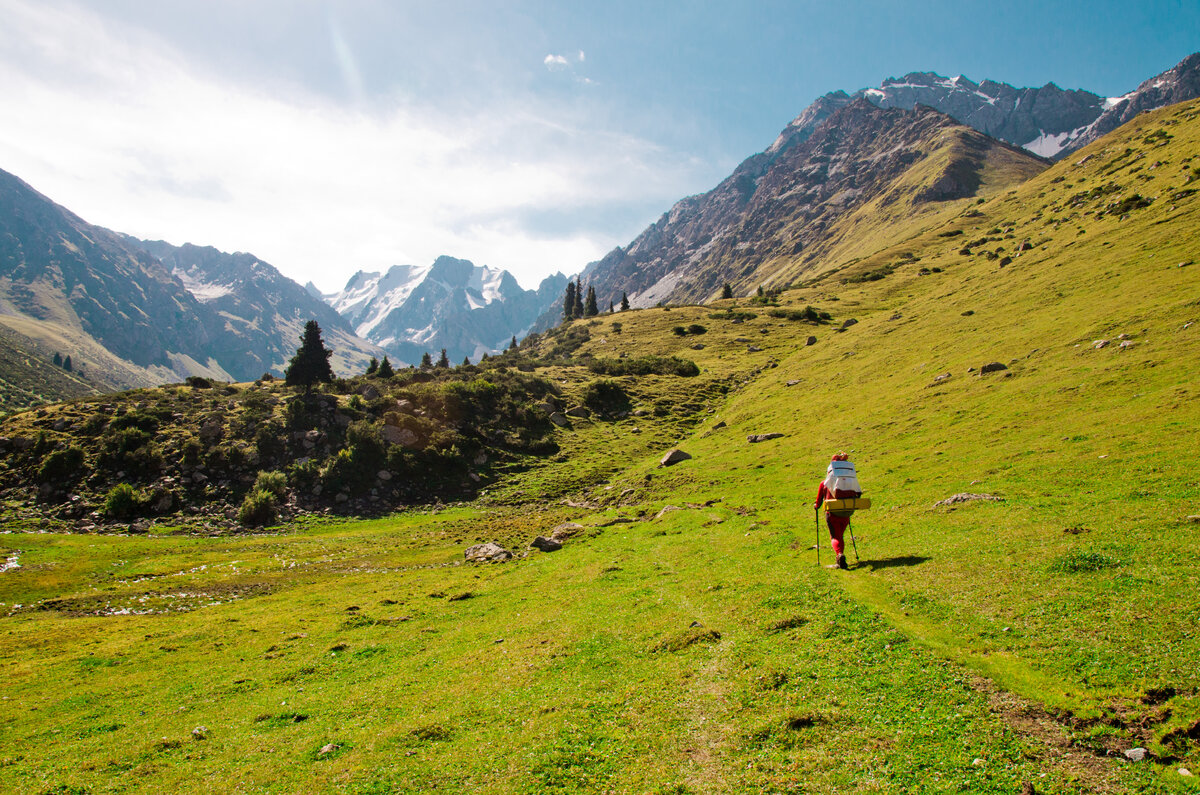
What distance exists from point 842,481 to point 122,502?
5629cm

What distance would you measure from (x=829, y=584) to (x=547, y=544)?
19.4m

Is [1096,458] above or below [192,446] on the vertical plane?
above

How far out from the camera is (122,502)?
42781mm

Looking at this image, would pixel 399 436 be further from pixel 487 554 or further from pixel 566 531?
pixel 566 531

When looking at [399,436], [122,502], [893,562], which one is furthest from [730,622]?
[122,502]

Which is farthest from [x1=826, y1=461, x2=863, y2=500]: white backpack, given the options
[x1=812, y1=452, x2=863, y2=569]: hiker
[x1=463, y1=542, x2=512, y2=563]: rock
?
[x1=463, y1=542, x2=512, y2=563]: rock

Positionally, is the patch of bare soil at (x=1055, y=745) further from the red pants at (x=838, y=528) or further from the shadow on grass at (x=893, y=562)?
the red pants at (x=838, y=528)

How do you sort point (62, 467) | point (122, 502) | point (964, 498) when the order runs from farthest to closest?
point (62, 467), point (122, 502), point (964, 498)

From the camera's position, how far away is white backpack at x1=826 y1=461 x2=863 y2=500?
1806 centimetres

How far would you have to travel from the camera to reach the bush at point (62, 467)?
44.6 metres

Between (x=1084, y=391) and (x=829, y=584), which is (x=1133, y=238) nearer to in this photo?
(x=1084, y=391)

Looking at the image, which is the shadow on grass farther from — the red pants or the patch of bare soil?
the patch of bare soil

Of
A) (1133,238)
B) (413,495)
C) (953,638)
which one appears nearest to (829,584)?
(953,638)

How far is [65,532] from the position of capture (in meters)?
39.4
